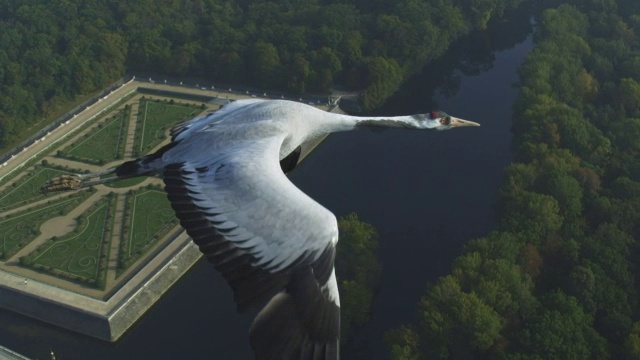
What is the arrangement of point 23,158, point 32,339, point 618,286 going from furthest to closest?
point 23,158 < point 32,339 < point 618,286

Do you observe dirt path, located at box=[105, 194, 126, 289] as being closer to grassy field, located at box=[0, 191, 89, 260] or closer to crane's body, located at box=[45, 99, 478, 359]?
grassy field, located at box=[0, 191, 89, 260]

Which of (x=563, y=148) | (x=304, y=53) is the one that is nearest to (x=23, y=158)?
(x=304, y=53)

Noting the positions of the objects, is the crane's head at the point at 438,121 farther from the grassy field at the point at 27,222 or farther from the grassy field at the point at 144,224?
the grassy field at the point at 27,222

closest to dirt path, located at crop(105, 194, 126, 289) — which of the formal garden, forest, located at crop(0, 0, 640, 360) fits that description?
the formal garden

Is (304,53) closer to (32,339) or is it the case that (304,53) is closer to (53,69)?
(53,69)

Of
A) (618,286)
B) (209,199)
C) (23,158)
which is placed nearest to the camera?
(209,199)

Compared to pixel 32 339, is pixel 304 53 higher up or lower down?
higher up

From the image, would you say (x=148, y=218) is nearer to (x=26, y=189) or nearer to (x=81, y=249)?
(x=81, y=249)
